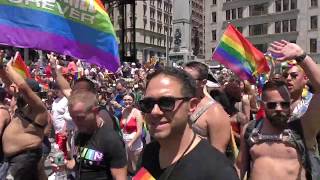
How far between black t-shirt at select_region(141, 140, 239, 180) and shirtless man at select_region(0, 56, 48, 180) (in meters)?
2.78

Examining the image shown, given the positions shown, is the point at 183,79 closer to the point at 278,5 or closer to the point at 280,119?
the point at 280,119

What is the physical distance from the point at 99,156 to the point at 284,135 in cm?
146

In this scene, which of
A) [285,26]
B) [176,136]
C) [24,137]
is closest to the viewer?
[176,136]

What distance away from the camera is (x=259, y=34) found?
76250 millimetres

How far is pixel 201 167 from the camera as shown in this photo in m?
2.33

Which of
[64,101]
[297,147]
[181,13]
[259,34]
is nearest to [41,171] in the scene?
[297,147]

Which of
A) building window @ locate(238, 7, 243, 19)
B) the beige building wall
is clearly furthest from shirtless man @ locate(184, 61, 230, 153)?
the beige building wall

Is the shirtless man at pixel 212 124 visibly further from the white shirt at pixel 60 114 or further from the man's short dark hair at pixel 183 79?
the white shirt at pixel 60 114

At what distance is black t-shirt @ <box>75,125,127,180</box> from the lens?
4176 millimetres

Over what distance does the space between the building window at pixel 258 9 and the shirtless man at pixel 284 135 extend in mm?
74013

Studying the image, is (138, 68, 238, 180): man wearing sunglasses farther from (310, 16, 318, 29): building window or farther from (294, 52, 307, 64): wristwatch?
(310, 16, 318, 29): building window

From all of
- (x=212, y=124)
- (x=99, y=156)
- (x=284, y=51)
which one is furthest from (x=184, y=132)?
(x=212, y=124)

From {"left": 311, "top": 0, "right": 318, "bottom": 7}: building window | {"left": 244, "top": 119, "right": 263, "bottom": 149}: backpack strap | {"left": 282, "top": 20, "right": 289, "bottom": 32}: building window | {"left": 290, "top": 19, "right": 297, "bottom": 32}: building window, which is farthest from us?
{"left": 282, "top": 20, "right": 289, "bottom": 32}: building window

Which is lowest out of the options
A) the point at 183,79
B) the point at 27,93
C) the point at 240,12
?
the point at 27,93
